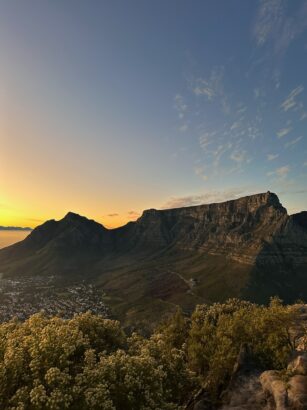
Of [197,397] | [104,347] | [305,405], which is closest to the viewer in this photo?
[305,405]

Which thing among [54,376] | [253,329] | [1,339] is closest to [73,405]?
[54,376]

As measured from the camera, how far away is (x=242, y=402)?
42.3 meters

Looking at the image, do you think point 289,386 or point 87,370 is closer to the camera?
point 87,370

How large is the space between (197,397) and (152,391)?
19.7 m

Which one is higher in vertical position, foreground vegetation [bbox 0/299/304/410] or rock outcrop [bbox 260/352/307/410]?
foreground vegetation [bbox 0/299/304/410]

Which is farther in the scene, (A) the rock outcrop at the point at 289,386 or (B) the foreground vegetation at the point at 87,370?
(A) the rock outcrop at the point at 289,386

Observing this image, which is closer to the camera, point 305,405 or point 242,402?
point 305,405

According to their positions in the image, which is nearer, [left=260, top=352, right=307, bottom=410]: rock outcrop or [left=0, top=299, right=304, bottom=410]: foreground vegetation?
[left=0, top=299, right=304, bottom=410]: foreground vegetation

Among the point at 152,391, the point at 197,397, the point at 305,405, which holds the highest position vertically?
the point at 152,391

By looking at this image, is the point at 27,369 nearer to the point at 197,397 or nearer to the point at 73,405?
the point at 73,405

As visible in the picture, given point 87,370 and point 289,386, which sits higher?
point 87,370

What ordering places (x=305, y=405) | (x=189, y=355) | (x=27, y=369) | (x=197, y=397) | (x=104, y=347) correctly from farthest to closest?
1. (x=189, y=355)
2. (x=197, y=397)
3. (x=104, y=347)
4. (x=305, y=405)
5. (x=27, y=369)

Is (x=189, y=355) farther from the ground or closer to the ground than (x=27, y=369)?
closer to the ground

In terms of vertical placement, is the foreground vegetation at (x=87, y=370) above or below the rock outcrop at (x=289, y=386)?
above
